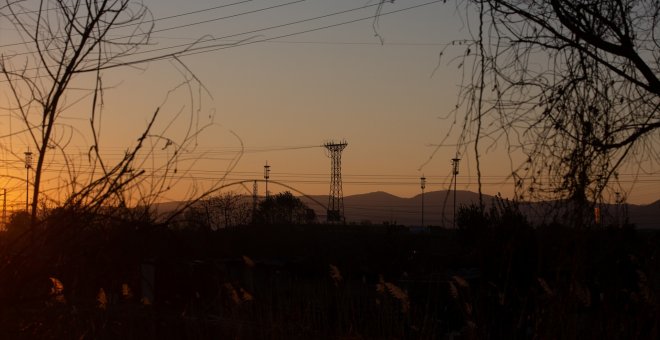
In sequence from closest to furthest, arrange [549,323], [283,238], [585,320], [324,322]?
[549,323], [585,320], [324,322], [283,238]

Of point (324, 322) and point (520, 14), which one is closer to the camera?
point (520, 14)

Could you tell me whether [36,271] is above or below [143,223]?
below

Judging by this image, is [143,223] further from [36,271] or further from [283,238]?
[283,238]

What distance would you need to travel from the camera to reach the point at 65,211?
12.4 ft

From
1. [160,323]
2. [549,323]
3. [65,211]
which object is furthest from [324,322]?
[65,211]

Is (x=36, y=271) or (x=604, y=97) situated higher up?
(x=604, y=97)

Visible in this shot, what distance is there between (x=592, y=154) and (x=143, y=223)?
2.26 m

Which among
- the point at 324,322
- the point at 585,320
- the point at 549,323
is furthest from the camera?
the point at 324,322

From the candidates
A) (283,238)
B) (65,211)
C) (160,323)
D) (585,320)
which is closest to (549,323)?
(585,320)

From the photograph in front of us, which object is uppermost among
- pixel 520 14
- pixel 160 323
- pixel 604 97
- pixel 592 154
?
pixel 520 14

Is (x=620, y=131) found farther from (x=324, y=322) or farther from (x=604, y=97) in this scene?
(x=324, y=322)

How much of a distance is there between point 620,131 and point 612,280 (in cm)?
237

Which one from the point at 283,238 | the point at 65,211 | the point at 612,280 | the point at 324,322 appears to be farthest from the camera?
the point at 283,238

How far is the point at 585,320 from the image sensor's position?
536cm
